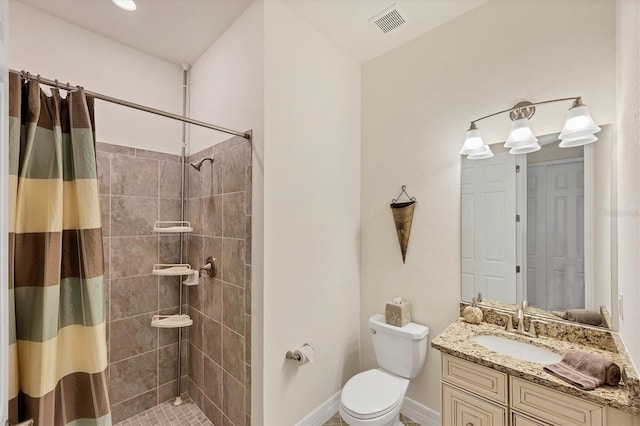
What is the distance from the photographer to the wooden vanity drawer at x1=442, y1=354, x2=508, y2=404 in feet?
4.21

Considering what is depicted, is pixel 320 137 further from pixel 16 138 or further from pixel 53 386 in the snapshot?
pixel 53 386

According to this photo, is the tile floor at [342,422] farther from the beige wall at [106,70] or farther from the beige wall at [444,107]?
the beige wall at [106,70]

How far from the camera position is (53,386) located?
97cm

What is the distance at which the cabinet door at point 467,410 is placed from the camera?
130 centimetres

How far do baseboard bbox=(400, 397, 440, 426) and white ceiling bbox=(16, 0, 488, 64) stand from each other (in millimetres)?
2750

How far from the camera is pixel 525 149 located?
166 centimetres

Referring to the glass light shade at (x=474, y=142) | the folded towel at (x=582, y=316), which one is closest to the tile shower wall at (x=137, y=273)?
the glass light shade at (x=474, y=142)

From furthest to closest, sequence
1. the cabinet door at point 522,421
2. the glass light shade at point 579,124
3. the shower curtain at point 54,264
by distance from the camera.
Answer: the glass light shade at point 579,124, the cabinet door at point 522,421, the shower curtain at point 54,264

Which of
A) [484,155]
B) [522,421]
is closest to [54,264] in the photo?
[522,421]

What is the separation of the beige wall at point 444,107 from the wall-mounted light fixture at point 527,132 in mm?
62

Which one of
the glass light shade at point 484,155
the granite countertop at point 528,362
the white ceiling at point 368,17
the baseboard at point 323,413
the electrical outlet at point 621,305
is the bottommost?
the baseboard at point 323,413

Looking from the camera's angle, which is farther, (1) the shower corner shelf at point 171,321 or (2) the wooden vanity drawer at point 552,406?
(1) the shower corner shelf at point 171,321

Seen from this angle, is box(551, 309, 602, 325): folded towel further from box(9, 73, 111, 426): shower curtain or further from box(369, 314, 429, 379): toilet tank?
box(9, 73, 111, 426): shower curtain

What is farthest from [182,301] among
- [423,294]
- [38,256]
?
[423,294]
